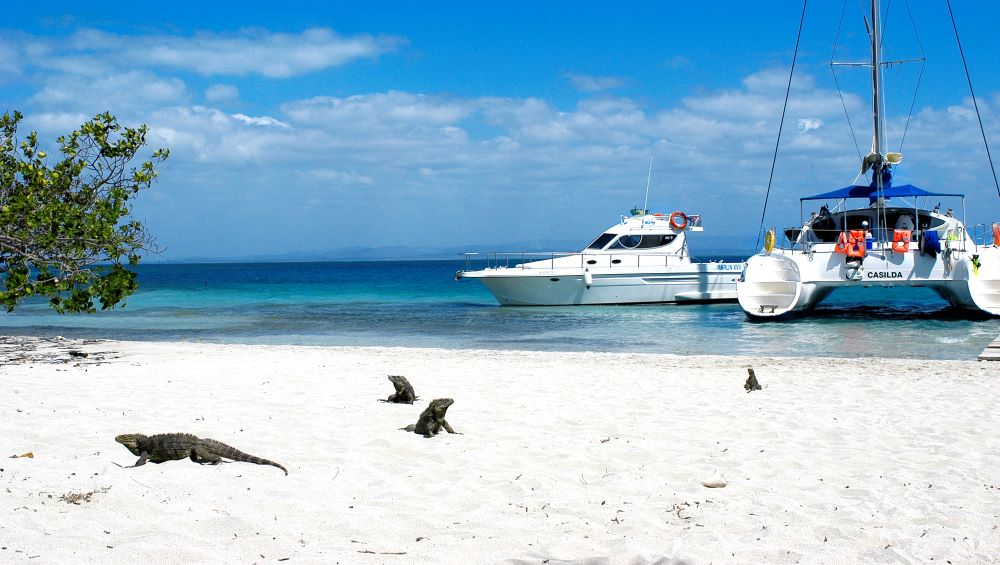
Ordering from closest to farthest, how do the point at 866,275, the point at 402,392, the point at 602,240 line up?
the point at 402,392 < the point at 866,275 < the point at 602,240

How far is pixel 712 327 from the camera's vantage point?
18.2 m

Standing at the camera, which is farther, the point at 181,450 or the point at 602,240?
the point at 602,240

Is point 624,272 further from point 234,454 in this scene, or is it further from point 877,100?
point 234,454

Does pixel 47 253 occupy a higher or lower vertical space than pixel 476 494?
higher

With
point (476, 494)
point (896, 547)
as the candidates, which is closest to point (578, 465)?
point (476, 494)

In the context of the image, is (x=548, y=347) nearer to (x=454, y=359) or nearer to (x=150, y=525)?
(x=454, y=359)

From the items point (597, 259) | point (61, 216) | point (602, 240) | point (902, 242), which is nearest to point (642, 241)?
point (602, 240)

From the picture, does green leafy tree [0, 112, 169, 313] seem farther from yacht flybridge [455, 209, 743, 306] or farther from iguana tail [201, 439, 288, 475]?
yacht flybridge [455, 209, 743, 306]

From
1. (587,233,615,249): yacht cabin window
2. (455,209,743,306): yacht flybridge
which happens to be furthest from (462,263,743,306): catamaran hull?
(587,233,615,249): yacht cabin window

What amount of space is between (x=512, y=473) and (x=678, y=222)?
21452 millimetres

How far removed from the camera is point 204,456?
4.98 metres

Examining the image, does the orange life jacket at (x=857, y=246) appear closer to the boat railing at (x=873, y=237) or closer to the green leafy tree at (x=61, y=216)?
the boat railing at (x=873, y=237)

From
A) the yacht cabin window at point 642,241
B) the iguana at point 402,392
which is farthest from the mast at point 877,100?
the iguana at point 402,392

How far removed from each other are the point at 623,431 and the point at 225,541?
3.40 m
